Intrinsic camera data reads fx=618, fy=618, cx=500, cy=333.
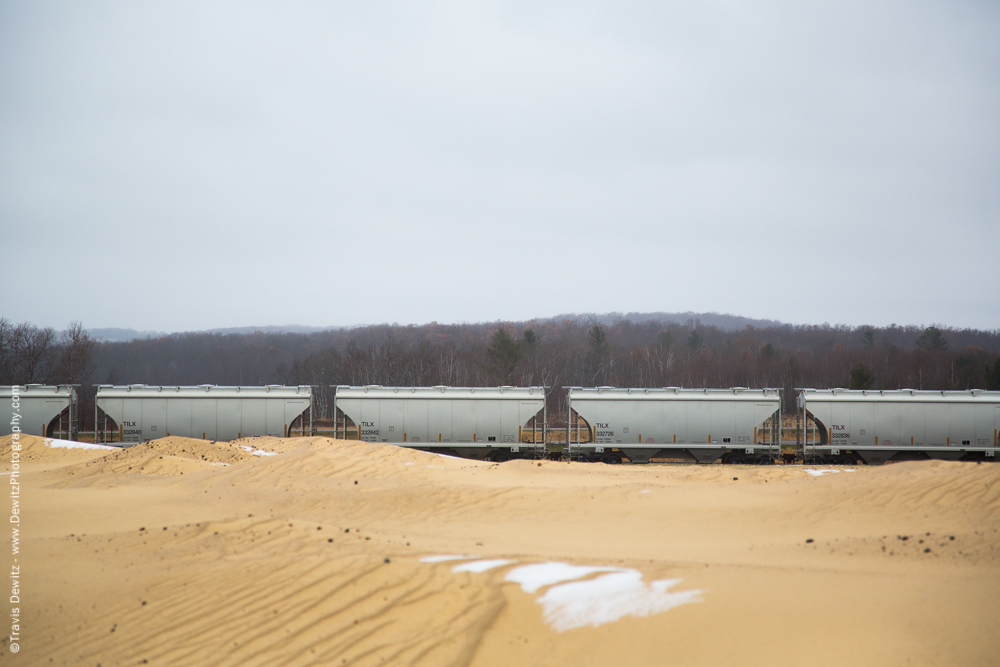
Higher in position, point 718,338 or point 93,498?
point 718,338

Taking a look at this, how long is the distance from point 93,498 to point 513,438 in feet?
53.9

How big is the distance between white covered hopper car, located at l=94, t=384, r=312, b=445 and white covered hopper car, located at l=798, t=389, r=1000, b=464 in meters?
24.4

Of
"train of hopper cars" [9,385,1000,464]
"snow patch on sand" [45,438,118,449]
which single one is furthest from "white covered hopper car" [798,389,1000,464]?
"snow patch on sand" [45,438,118,449]

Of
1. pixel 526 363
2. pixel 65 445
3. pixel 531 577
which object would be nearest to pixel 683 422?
pixel 531 577

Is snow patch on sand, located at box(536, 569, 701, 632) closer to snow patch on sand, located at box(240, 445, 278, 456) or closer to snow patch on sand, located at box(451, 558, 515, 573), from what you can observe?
snow patch on sand, located at box(451, 558, 515, 573)

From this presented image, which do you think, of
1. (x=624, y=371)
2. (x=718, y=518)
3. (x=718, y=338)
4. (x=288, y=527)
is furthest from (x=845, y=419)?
(x=718, y=338)

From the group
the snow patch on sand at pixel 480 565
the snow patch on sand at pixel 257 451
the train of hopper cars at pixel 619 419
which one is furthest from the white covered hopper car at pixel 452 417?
the snow patch on sand at pixel 480 565

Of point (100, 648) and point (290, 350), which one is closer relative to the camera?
Answer: point (100, 648)

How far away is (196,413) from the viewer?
2931 cm

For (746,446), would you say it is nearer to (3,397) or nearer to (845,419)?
(845,419)

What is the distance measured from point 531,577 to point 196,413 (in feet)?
84.2

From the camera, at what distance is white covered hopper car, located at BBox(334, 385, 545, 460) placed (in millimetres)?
28172

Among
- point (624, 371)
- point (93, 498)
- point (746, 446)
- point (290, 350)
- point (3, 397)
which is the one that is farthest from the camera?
point (290, 350)

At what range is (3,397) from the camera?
99.7ft
